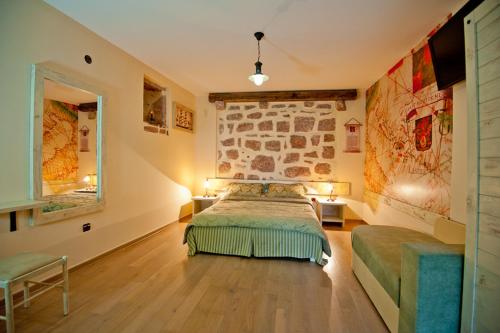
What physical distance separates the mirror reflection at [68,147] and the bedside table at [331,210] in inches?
141

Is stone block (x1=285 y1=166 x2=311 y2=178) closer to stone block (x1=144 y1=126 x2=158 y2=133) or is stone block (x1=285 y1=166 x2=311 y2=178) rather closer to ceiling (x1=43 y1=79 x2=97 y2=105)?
stone block (x1=144 y1=126 x2=158 y2=133)

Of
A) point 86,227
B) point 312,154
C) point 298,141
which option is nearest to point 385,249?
point 86,227

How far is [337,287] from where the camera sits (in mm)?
2252

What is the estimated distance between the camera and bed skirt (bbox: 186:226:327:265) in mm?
2822

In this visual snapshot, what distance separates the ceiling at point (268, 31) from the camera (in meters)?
2.15

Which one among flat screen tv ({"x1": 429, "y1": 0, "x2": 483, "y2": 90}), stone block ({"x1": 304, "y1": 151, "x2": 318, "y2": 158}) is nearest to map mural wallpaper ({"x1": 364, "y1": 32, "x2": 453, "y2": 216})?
flat screen tv ({"x1": 429, "y1": 0, "x2": 483, "y2": 90})

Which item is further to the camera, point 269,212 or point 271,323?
point 269,212

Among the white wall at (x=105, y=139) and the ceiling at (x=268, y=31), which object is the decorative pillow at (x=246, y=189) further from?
the ceiling at (x=268, y=31)

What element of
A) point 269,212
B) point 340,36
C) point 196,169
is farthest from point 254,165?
point 340,36

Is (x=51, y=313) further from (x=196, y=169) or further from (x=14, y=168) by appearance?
(x=196, y=169)

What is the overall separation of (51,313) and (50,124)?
1.66m

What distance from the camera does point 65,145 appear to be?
2459 millimetres

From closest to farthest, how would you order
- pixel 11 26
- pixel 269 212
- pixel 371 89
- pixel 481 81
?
pixel 481 81, pixel 11 26, pixel 269 212, pixel 371 89

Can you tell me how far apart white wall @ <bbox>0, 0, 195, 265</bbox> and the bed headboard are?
0.68 m
